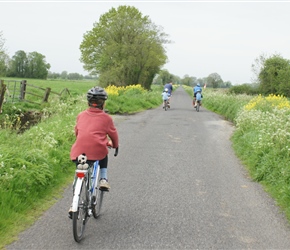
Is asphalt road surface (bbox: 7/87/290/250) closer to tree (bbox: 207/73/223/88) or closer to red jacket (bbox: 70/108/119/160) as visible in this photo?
red jacket (bbox: 70/108/119/160)

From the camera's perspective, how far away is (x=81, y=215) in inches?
162

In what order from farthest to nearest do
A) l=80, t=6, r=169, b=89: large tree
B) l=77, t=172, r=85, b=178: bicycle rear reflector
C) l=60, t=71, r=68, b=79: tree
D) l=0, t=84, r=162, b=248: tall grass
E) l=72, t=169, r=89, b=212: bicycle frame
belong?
l=60, t=71, r=68, b=79: tree < l=80, t=6, r=169, b=89: large tree < l=0, t=84, r=162, b=248: tall grass < l=77, t=172, r=85, b=178: bicycle rear reflector < l=72, t=169, r=89, b=212: bicycle frame

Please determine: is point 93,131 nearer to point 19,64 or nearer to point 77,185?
point 77,185

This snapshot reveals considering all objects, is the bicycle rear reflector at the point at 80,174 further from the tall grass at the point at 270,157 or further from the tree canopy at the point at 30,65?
the tree canopy at the point at 30,65

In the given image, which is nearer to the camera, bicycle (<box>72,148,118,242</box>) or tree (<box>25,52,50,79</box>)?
bicycle (<box>72,148,118,242</box>)

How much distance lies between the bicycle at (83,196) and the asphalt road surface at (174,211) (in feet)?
0.76

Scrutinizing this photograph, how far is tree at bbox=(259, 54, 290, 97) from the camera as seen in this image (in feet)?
142

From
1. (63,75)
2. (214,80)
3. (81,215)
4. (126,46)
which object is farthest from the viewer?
(63,75)

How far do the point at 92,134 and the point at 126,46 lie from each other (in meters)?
39.1

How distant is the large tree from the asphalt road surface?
113ft

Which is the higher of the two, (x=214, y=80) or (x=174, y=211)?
(x=214, y=80)

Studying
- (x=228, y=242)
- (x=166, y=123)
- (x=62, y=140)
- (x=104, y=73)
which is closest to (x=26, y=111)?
(x=166, y=123)

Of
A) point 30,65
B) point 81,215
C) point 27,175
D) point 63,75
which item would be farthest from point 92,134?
point 63,75

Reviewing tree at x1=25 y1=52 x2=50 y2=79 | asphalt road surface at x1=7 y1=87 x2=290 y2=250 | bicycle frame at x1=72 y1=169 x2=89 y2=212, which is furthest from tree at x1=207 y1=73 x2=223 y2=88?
bicycle frame at x1=72 y1=169 x2=89 y2=212
